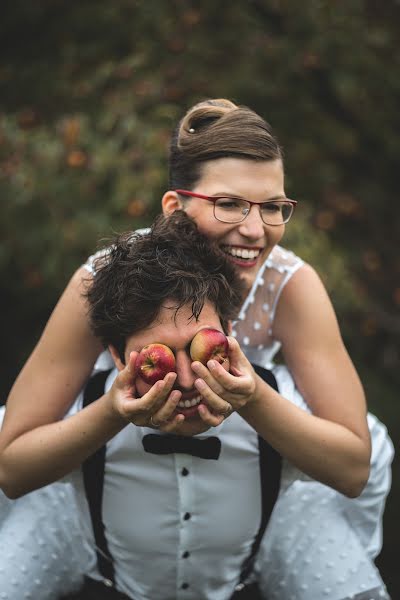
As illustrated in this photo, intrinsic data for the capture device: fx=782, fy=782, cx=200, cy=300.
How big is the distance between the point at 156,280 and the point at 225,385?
16.7 inches

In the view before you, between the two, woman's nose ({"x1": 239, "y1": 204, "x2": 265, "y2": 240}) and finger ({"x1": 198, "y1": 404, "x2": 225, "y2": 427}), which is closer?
finger ({"x1": 198, "y1": 404, "x2": 225, "y2": 427})

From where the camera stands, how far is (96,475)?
8.93 ft

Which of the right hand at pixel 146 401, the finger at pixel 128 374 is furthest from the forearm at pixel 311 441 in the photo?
the finger at pixel 128 374

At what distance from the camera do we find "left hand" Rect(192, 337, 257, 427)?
6.97 ft

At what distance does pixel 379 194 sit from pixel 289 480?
221 inches

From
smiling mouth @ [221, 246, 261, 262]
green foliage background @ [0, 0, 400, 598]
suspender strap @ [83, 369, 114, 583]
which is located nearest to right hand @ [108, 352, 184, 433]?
suspender strap @ [83, 369, 114, 583]

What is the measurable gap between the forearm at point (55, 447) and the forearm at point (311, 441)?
1.39 feet

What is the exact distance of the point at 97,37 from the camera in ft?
21.1

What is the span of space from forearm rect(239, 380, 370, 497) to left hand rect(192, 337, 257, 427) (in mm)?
97

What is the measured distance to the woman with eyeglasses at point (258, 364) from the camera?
255 centimetres

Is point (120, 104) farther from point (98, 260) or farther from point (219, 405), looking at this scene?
point (219, 405)

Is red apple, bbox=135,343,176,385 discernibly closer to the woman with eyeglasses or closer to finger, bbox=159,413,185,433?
finger, bbox=159,413,185,433

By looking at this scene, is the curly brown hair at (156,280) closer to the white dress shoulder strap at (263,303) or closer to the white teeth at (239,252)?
the white teeth at (239,252)

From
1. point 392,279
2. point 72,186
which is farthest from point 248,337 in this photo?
point 392,279
